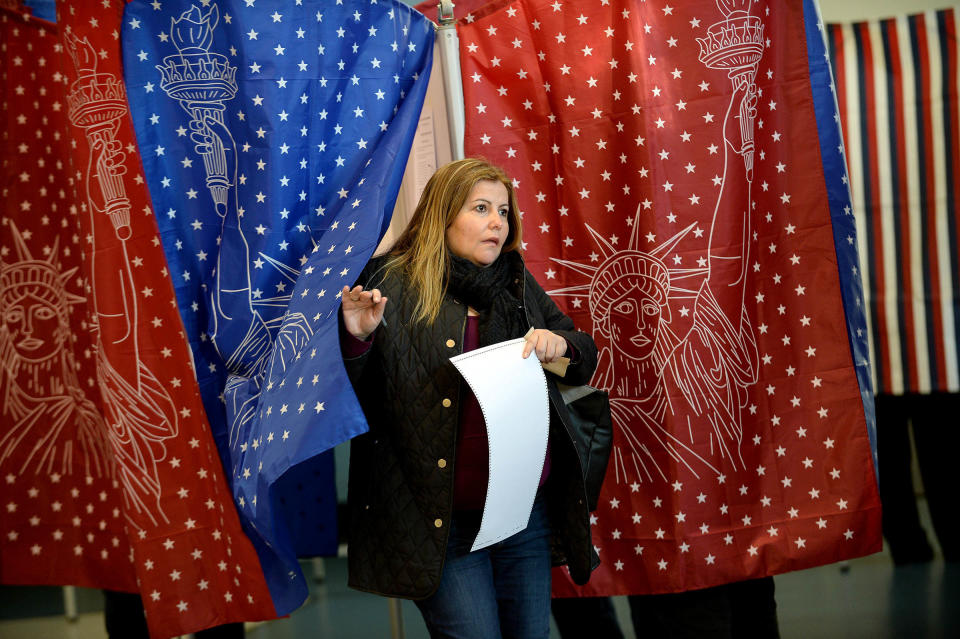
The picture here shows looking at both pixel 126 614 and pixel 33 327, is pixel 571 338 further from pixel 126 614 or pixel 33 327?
pixel 126 614

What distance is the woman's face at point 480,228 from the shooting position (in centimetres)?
172

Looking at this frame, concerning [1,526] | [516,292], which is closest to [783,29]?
[516,292]

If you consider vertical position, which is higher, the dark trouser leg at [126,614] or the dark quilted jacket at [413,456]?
the dark quilted jacket at [413,456]

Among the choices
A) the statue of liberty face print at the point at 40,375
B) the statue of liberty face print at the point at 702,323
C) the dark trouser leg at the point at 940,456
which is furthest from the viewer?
the dark trouser leg at the point at 940,456

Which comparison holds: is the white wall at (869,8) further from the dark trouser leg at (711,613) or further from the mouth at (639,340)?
the dark trouser leg at (711,613)

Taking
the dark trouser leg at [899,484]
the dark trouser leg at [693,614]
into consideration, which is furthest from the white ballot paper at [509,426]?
the dark trouser leg at [899,484]

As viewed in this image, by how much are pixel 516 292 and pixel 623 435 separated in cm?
75

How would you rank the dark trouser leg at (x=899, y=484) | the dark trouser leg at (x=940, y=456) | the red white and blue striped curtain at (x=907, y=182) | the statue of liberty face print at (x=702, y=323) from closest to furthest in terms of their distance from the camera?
1. the statue of liberty face print at (x=702, y=323)
2. the red white and blue striped curtain at (x=907, y=182)
3. the dark trouser leg at (x=940, y=456)
4. the dark trouser leg at (x=899, y=484)

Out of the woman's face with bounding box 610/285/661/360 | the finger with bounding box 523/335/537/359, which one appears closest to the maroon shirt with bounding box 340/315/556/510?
the finger with bounding box 523/335/537/359

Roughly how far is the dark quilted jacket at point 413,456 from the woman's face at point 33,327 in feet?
4.32

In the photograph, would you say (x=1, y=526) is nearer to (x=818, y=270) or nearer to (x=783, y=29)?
(x=818, y=270)

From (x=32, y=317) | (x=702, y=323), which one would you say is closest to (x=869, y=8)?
(x=702, y=323)

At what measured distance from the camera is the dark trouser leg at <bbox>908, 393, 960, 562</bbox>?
146 inches

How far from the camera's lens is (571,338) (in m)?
1.73
